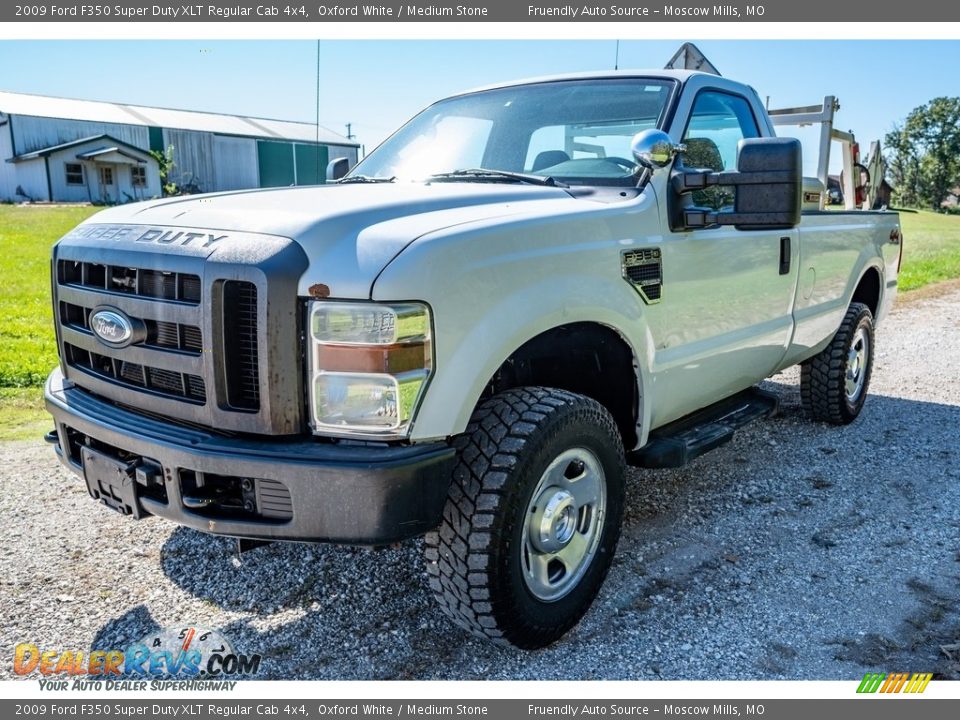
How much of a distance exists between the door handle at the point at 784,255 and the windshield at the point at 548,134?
1.10m

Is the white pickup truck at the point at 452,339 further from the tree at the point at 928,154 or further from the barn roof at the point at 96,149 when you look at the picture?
the tree at the point at 928,154

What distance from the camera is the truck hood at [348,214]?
2.27 metres

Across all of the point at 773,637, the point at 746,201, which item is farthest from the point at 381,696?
the point at 746,201

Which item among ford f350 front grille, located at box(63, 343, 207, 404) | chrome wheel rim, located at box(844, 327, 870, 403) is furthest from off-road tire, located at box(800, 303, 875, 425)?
ford f350 front grille, located at box(63, 343, 207, 404)

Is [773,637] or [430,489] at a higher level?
[430,489]

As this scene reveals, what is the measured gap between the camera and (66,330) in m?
3.02

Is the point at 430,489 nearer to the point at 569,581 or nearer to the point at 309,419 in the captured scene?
the point at 309,419

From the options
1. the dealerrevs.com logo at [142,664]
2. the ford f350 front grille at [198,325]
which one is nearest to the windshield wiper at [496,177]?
the ford f350 front grille at [198,325]

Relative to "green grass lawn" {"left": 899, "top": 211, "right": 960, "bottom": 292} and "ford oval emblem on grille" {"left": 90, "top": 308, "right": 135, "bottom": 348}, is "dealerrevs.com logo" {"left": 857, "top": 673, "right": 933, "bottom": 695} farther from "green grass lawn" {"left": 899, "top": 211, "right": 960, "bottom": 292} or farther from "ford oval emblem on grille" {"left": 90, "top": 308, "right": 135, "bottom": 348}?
"green grass lawn" {"left": 899, "top": 211, "right": 960, "bottom": 292}

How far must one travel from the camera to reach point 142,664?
267cm

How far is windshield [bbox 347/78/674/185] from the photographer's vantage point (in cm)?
354

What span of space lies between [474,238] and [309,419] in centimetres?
74

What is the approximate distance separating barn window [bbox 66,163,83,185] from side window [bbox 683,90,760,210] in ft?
115

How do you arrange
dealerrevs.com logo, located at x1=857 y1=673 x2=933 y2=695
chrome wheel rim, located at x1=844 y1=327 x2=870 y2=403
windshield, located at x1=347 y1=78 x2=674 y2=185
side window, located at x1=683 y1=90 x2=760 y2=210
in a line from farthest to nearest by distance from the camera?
chrome wheel rim, located at x1=844 y1=327 x2=870 y2=403, side window, located at x1=683 y1=90 x2=760 y2=210, windshield, located at x1=347 y1=78 x2=674 y2=185, dealerrevs.com logo, located at x1=857 y1=673 x2=933 y2=695
